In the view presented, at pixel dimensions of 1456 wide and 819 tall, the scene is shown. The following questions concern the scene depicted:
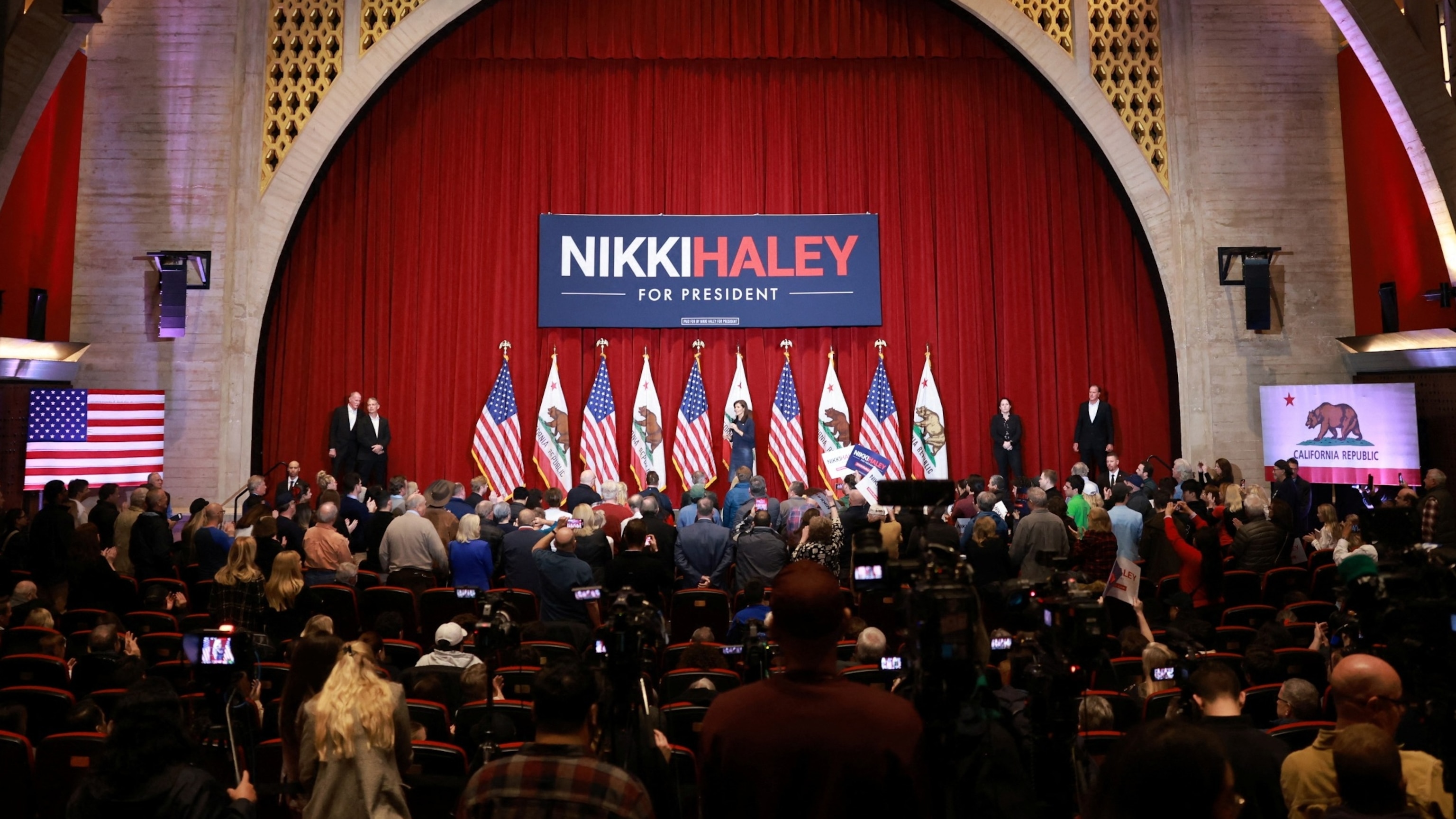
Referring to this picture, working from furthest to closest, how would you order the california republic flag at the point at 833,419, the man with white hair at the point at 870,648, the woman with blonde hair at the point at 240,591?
the california republic flag at the point at 833,419 < the woman with blonde hair at the point at 240,591 < the man with white hair at the point at 870,648

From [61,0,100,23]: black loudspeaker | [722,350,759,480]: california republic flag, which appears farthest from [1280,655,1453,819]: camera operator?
[722,350,759,480]: california republic flag

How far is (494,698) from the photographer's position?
583 centimetres

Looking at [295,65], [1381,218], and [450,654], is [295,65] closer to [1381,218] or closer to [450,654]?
[450,654]

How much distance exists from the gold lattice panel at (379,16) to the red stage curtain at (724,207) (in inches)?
30.7

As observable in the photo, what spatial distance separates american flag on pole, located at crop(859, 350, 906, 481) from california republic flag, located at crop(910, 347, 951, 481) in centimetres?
23

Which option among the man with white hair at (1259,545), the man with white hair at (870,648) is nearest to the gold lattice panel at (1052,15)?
the man with white hair at (1259,545)

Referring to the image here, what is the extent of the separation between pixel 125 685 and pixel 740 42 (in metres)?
13.0

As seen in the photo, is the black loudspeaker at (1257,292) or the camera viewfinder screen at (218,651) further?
the black loudspeaker at (1257,292)

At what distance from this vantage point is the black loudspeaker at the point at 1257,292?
14.7 meters

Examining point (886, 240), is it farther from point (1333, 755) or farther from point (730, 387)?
point (1333, 755)

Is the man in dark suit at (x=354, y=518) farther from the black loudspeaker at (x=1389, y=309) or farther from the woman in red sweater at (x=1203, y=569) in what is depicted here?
the black loudspeaker at (x=1389, y=309)

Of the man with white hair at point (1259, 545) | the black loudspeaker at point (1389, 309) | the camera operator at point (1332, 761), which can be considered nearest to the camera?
the camera operator at point (1332, 761)

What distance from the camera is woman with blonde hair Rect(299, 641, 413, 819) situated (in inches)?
140

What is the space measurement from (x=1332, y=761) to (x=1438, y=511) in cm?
933
